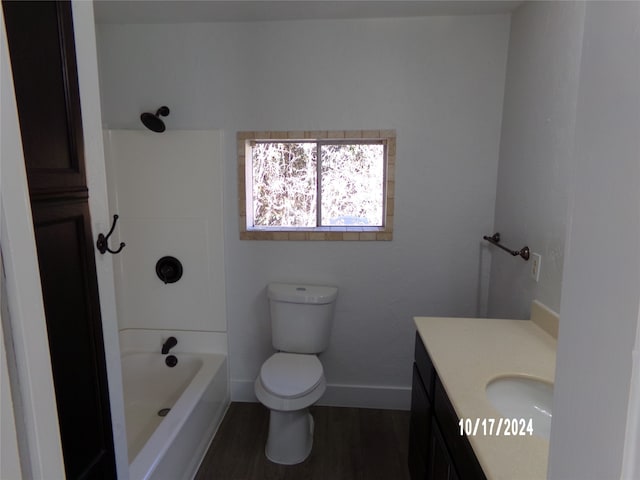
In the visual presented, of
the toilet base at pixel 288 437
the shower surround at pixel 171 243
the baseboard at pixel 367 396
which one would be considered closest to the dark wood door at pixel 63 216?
the toilet base at pixel 288 437

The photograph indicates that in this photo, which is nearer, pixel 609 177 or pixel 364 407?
pixel 609 177

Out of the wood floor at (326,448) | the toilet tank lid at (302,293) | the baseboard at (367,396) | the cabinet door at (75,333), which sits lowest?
the wood floor at (326,448)

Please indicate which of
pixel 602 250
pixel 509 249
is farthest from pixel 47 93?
pixel 509 249

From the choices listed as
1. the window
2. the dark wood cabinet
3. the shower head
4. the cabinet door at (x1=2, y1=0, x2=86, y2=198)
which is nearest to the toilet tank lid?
the window

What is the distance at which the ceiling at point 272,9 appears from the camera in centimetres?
188

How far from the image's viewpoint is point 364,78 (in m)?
Answer: 2.11

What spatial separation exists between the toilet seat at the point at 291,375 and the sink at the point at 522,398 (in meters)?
0.96

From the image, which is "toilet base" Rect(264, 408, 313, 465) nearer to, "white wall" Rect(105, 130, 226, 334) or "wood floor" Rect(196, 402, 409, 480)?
"wood floor" Rect(196, 402, 409, 480)

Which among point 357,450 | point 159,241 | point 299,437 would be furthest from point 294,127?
point 357,450

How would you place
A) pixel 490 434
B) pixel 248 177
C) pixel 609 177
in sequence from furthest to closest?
pixel 248 177, pixel 490 434, pixel 609 177

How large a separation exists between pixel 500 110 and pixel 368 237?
102cm

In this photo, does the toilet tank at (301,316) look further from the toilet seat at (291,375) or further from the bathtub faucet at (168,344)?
the bathtub faucet at (168,344)

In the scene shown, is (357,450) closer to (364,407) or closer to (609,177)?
(364,407)
